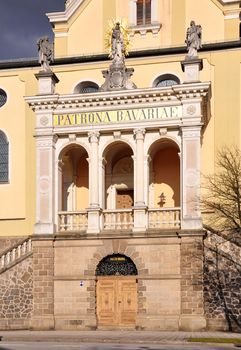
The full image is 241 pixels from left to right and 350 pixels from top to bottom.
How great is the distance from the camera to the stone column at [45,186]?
31.8 m

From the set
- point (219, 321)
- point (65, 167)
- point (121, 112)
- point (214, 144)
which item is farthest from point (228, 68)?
point (219, 321)

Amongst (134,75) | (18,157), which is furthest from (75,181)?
(134,75)

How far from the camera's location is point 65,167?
116ft

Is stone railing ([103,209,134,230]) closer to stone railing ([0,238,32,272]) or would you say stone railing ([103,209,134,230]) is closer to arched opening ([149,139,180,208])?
arched opening ([149,139,180,208])

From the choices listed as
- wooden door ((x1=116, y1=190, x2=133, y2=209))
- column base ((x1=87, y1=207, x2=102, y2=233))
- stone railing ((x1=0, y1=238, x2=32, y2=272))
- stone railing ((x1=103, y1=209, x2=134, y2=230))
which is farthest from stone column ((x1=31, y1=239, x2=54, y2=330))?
wooden door ((x1=116, y1=190, x2=133, y2=209))

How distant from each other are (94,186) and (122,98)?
3.96 meters

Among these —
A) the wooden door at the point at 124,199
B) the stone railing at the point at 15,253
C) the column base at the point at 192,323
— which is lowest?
Answer: the column base at the point at 192,323

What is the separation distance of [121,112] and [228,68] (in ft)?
21.1

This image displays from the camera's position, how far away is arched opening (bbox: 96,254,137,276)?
3103 cm

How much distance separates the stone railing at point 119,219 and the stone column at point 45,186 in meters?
2.33

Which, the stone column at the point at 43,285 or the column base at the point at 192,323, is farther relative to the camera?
the stone column at the point at 43,285

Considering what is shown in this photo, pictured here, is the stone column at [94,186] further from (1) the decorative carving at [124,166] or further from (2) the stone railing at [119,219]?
(1) the decorative carving at [124,166]

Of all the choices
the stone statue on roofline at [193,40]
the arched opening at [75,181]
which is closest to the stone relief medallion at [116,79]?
the stone statue on roofline at [193,40]

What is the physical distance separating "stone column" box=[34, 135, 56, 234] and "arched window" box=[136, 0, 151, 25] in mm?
9477
